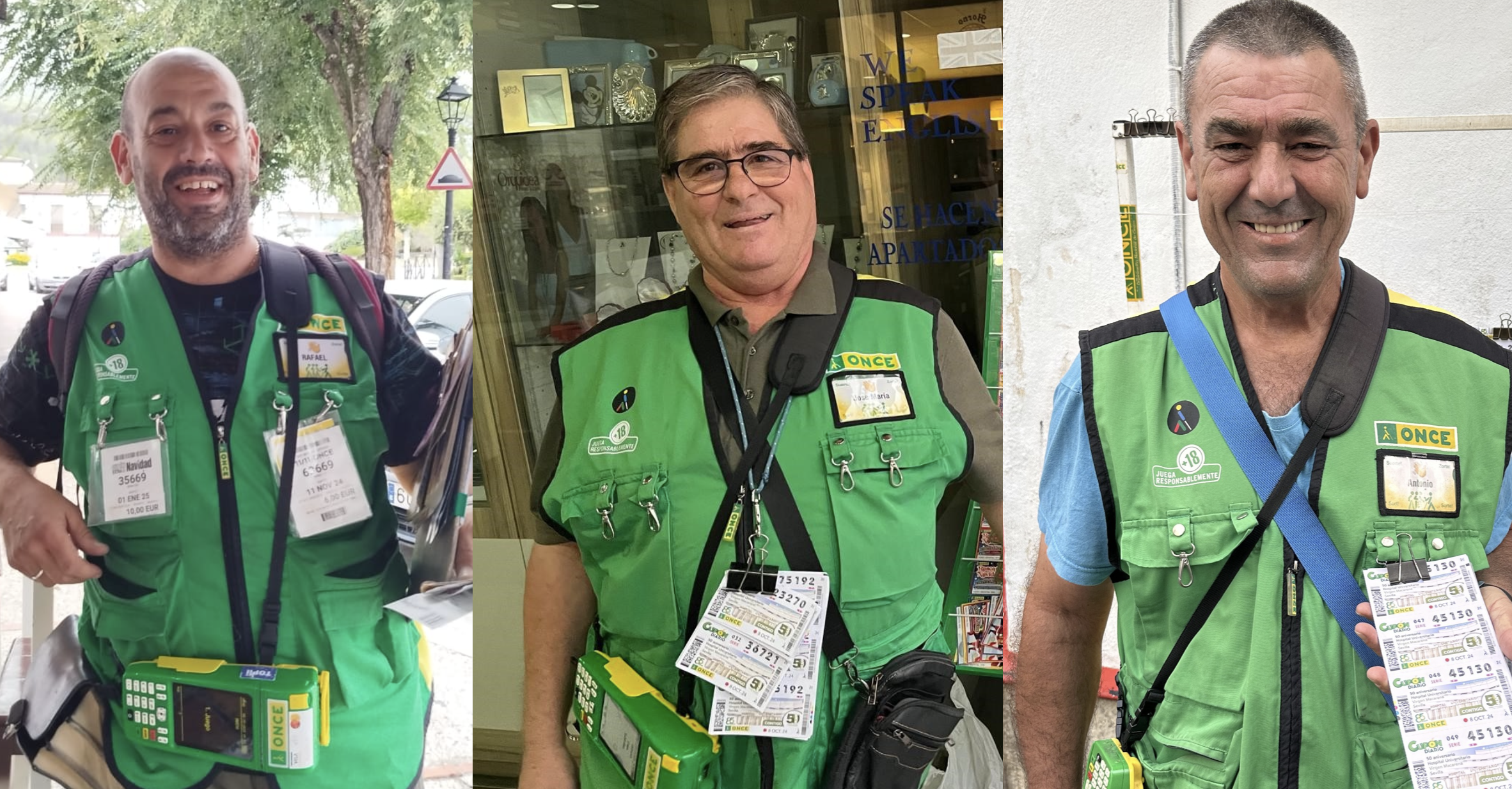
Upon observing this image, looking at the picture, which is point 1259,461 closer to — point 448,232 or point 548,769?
point 548,769

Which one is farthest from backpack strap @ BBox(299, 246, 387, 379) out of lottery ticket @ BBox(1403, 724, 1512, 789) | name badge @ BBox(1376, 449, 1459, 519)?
lottery ticket @ BBox(1403, 724, 1512, 789)

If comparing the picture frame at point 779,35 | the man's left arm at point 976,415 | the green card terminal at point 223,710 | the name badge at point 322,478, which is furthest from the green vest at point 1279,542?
the green card terminal at point 223,710

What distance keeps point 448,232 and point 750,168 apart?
771 millimetres

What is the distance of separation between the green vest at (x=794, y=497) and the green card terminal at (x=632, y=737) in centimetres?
3

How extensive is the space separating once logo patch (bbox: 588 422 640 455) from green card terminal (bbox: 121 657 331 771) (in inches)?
30.9

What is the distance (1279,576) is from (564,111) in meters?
1.79

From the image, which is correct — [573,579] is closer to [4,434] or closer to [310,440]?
[310,440]

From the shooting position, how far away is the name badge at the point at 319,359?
2439 millimetres

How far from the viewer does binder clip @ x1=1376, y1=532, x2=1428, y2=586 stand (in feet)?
5.32

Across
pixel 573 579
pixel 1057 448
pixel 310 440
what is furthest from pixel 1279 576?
pixel 310 440

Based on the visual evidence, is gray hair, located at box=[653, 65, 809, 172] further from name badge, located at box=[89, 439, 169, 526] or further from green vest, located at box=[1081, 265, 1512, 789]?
name badge, located at box=[89, 439, 169, 526]

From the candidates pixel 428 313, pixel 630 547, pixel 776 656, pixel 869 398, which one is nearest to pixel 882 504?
pixel 869 398

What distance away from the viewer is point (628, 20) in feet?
8.20

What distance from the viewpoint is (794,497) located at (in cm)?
215
